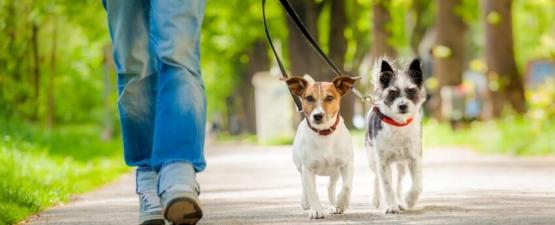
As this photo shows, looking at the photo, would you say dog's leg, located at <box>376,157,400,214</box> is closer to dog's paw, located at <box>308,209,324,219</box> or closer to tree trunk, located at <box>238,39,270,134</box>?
dog's paw, located at <box>308,209,324,219</box>

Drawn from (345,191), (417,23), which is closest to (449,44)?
(417,23)

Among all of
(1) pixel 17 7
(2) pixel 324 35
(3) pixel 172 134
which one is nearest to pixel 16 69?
(1) pixel 17 7

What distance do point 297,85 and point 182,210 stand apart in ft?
7.37

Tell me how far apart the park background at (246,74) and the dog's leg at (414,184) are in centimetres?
266

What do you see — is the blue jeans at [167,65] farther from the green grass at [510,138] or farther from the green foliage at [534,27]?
the green foliage at [534,27]

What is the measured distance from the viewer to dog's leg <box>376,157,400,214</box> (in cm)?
798

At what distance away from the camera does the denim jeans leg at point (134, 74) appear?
6602 millimetres

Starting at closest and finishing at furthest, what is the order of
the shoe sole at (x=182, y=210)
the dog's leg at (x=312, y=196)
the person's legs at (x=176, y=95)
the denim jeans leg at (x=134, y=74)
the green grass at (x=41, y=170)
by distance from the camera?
1. the shoe sole at (x=182, y=210)
2. the person's legs at (x=176, y=95)
3. the denim jeans leg at (x=134, y=74)
4. the dog's leg at (x=312, y=196)
5. the green grass at (x=41, y=170)

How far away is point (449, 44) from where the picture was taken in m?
29.5

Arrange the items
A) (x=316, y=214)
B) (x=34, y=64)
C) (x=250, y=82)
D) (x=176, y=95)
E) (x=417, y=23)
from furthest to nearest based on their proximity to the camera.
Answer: (x=250, y=82), (x=417, y=23), (x=34, y=64), (x=316, y=214), (x=176, y=95)

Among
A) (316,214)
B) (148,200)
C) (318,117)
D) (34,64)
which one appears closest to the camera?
(148,200)

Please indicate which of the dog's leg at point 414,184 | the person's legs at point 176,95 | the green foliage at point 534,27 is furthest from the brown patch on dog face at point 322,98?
the green foliage at point 534,27

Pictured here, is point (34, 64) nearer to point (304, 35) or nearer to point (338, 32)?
point (338, 32)

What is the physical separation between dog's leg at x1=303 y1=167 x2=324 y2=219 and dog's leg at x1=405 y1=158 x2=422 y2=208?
74cm
